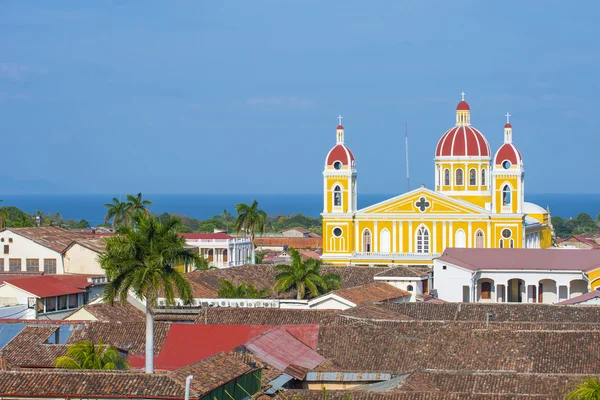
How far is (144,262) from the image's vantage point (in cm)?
3275

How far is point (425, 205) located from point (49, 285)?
3361 cm

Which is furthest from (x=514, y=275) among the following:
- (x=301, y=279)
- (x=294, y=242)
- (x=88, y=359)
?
(x=294, y=242)

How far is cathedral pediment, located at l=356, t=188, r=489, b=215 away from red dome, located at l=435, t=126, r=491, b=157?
417cm

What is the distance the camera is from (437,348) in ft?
126

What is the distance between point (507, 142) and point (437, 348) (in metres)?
46.9

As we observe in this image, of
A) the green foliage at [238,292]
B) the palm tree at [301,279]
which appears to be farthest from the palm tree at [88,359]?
the palm tree at [301,279]

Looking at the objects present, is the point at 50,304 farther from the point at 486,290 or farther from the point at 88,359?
the point at 486,290

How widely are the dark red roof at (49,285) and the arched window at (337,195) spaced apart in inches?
1161

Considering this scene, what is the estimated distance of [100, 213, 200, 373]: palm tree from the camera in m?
32.5

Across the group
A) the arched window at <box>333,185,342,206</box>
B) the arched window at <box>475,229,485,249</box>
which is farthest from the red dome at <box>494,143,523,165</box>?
the arched window at <box>333,185,342,206</box>

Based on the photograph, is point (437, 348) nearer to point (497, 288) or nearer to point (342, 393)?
point (342, 393)

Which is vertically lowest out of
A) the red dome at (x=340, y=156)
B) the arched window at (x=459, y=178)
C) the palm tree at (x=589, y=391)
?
the palm tree at (x=589, y=391)

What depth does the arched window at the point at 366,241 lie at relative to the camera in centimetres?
8344

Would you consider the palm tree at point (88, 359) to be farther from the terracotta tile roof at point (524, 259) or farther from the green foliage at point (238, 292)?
the terracotta tile roof at point (524, 259)
